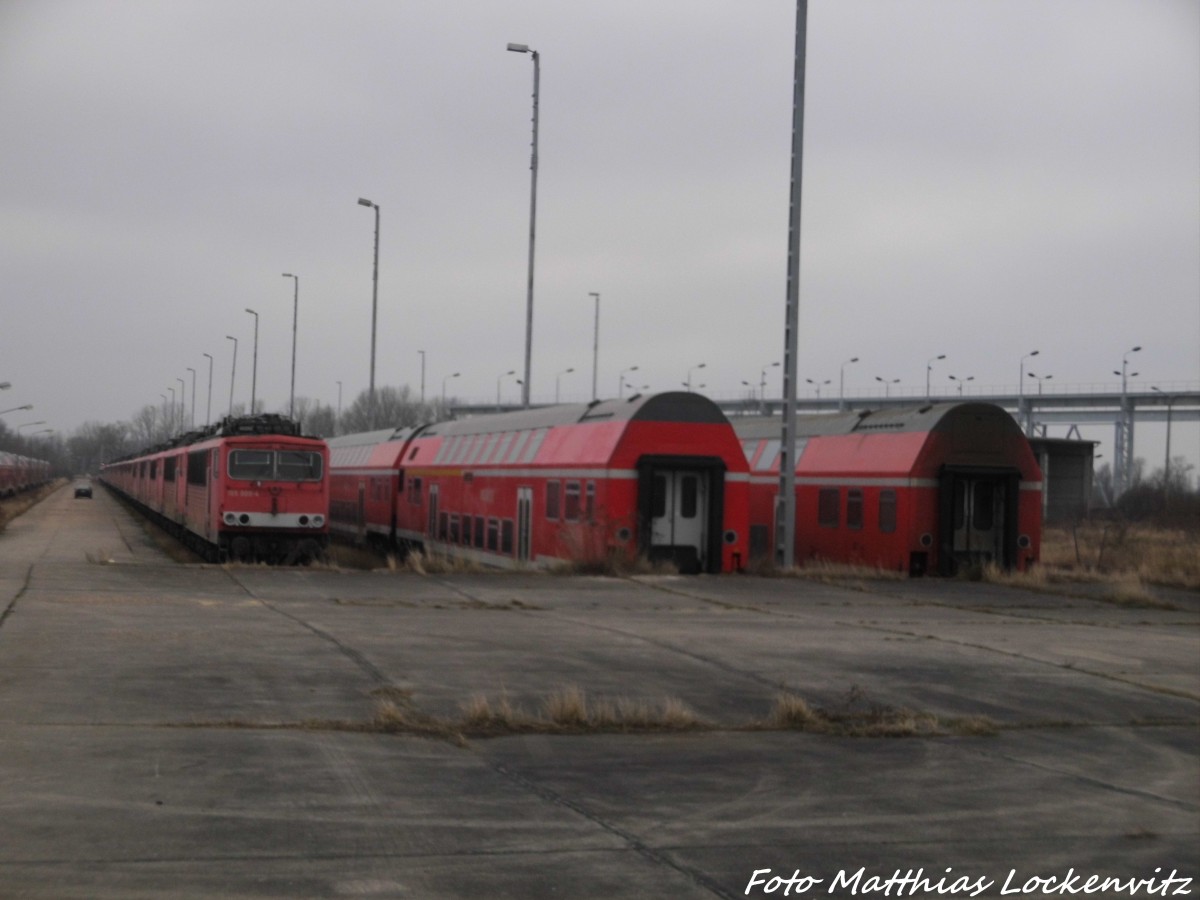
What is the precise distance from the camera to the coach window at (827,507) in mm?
31266

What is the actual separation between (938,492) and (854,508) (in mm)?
2310

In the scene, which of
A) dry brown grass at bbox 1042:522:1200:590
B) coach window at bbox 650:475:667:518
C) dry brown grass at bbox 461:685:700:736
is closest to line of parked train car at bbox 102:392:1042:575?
coach window at bbox 650:475:667:518

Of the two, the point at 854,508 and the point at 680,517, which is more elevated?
the point at 854,508

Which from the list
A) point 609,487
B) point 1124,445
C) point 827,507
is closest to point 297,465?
point 609,487

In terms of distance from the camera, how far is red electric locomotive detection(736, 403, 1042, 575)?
93.8 ft

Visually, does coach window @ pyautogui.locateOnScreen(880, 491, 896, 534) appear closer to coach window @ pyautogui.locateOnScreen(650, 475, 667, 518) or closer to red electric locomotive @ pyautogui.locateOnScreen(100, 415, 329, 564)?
coach window @ pyautogui.locateOnScreen(650, 475, 667, 518)

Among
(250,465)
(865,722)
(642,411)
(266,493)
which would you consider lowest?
(865,722)

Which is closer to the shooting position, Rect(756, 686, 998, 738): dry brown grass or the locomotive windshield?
Rect(756, 686, 998, 738): dry brown grass

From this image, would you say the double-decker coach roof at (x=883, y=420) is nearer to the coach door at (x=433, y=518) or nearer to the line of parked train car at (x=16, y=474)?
the coach door at (x=433, y=518)

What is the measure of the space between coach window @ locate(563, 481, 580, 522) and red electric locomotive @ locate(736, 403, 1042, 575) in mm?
6363

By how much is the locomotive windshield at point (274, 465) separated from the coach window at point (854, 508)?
1143 centimetres

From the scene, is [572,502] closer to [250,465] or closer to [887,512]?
[887,512]

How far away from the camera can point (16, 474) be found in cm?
10538

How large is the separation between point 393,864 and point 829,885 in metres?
2.05
